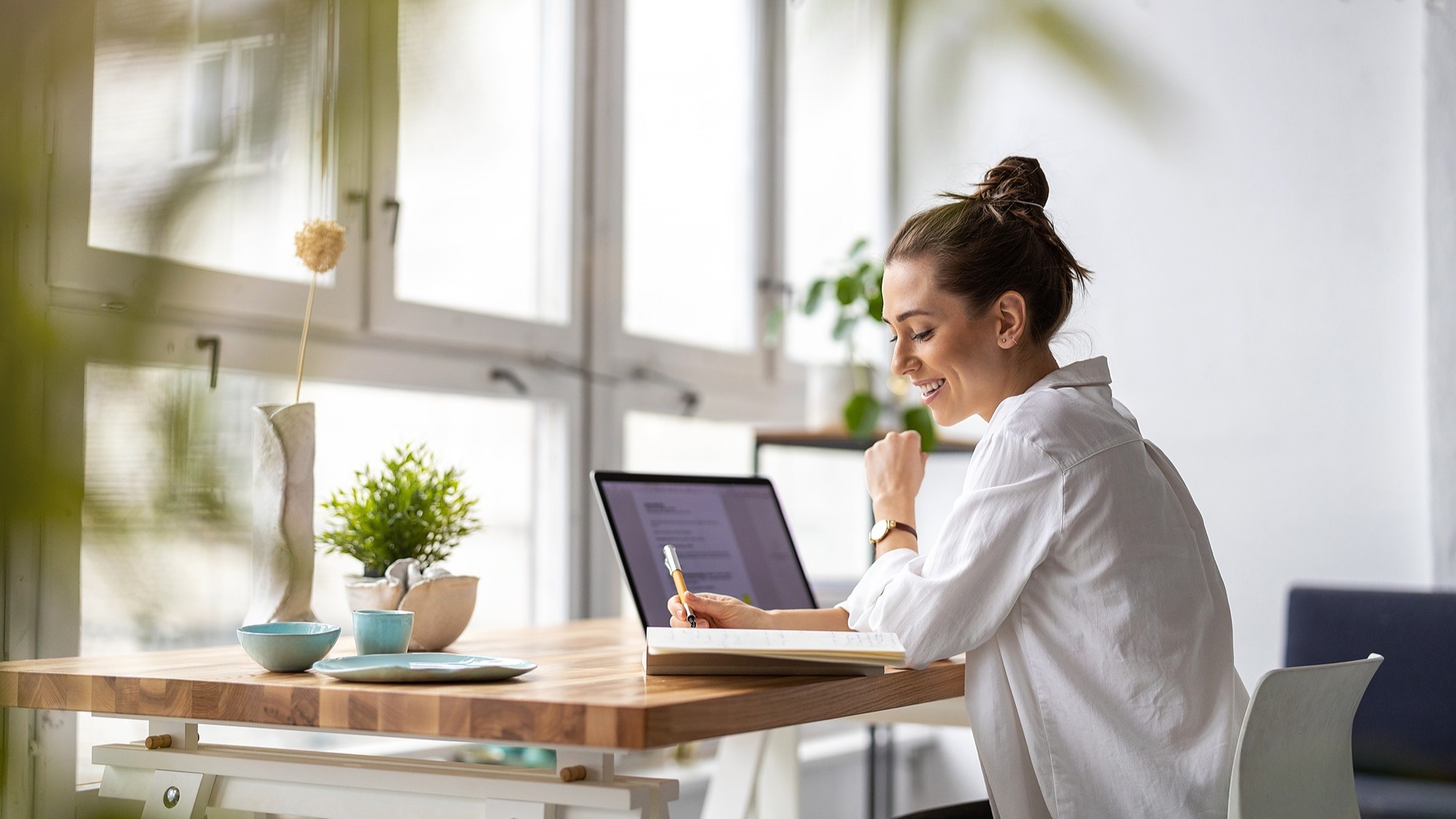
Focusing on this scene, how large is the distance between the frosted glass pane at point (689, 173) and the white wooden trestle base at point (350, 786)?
66.0 inches

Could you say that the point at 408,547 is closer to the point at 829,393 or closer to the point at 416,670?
the point at 416,670

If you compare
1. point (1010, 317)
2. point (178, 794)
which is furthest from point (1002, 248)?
point (178, 794)

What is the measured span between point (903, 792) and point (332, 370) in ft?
6.83

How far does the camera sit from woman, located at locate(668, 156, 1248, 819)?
3.74ft

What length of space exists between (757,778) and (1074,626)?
91cm

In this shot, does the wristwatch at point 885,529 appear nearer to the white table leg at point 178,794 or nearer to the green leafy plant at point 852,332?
the white table leg at point 178,794

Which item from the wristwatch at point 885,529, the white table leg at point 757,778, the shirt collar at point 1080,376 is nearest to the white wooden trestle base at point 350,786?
the wristwatch at point 885,529

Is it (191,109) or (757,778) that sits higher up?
(191,109)

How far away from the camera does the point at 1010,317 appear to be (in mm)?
1318

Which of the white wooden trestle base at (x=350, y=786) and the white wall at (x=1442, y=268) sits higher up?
the white wall at (x=1442, y=268)

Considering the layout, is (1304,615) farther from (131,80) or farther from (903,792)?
(131,80)

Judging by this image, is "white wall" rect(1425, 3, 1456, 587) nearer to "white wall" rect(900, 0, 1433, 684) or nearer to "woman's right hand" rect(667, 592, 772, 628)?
"white wall" rect(900, 0, 1433, 684)

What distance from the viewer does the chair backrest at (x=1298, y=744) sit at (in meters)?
1.01

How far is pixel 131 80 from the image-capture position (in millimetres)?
228
